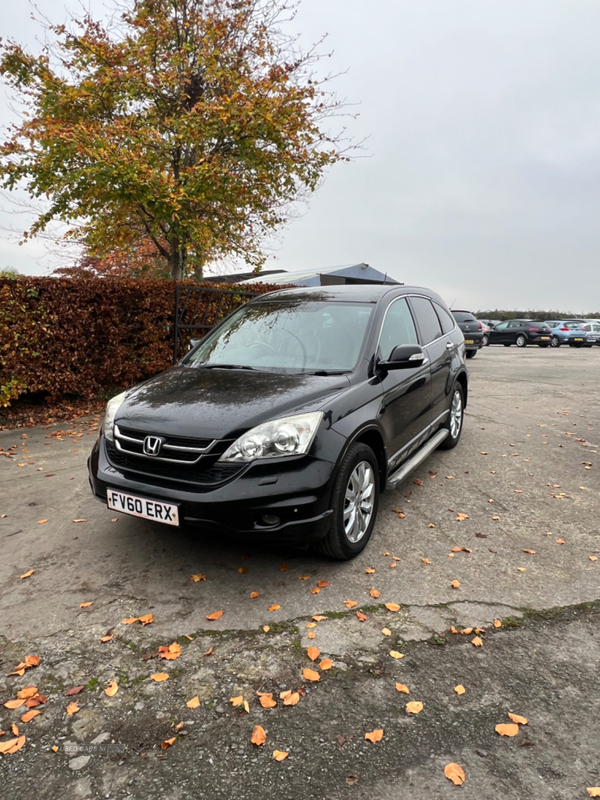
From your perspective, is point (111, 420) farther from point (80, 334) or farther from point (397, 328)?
point (80, 334)

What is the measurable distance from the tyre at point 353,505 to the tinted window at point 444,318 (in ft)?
8.92

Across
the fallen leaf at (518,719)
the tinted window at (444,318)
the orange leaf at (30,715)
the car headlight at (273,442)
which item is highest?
the tinted window at (444,318)

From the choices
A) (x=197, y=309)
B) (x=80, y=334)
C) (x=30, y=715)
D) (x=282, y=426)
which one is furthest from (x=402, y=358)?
(x=197, y=309)

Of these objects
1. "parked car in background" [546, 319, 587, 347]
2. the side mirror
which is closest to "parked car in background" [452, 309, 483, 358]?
"parked car in background" [546, 319, 587, 347]

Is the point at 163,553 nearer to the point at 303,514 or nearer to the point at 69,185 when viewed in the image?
the point at 303,514

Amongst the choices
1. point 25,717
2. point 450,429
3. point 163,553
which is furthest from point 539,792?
point 450,429

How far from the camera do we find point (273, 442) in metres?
3.01

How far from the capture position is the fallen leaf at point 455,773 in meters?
1.89

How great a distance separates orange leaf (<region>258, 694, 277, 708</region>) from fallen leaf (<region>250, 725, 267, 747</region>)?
12cm

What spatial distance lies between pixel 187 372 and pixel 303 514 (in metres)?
1.62

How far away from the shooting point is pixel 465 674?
2.45 meters

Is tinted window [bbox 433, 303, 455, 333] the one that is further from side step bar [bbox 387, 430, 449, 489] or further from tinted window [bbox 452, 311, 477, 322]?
tinted window [bbox 452, 311, 477, 322]

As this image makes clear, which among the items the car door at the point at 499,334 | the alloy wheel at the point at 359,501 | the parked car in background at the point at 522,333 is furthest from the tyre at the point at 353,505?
the car door at the point at 499,334

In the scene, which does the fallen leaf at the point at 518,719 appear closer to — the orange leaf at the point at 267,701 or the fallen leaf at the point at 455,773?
the fallen leaf at the point at 455,773
